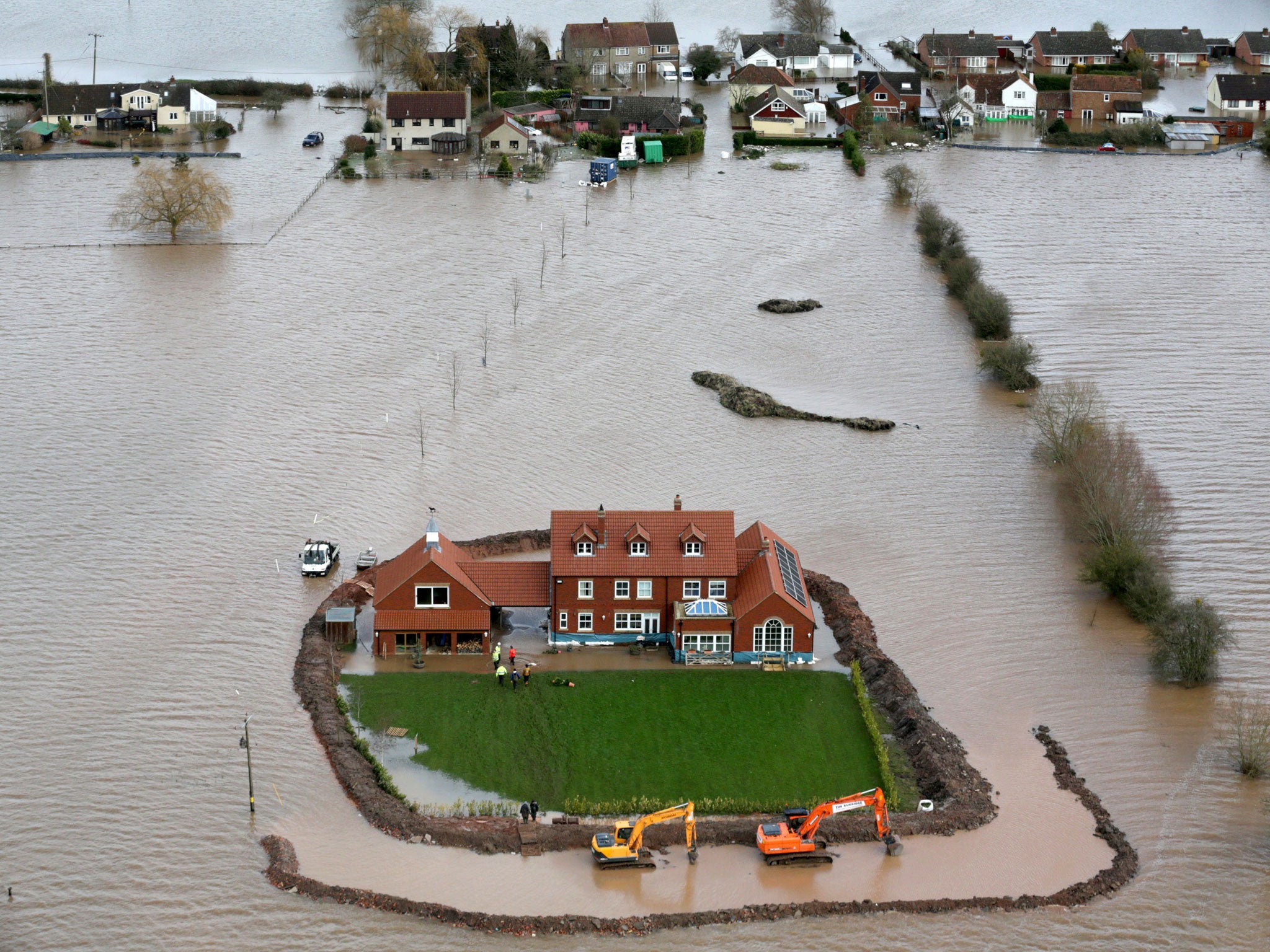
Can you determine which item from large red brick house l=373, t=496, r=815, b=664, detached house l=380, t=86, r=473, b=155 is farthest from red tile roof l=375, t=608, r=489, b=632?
detached house l=380, t=86, r=473, b=155

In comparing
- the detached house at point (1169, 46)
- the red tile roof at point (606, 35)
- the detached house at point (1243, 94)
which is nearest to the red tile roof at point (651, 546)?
the detached house at point (1243, 94)

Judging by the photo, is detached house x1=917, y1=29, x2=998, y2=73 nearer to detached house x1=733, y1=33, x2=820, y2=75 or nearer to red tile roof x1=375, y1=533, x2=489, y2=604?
detached house x1=733, y1=33, x2=820, y2=75

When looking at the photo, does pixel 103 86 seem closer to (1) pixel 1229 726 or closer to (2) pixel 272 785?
(2) pixel 272 785

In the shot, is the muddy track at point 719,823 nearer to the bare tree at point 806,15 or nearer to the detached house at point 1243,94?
the detached house at point 1243,94

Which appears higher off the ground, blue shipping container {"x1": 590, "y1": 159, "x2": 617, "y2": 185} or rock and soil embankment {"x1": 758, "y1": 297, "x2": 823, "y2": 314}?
blue shipping container {"x1": 590, "y1": 159, "x2": 617, "y2": 185}

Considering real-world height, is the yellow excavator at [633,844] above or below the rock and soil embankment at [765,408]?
below
